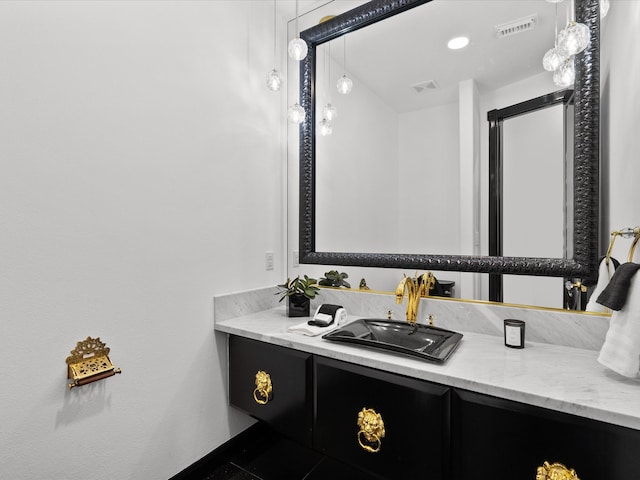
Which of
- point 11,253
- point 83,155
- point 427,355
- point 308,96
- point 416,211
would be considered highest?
point 308,96

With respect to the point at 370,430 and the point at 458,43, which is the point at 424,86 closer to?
the point at 458,43

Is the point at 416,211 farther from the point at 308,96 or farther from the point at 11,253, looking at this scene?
the point at 11,253

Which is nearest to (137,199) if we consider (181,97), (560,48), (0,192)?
(0,192)

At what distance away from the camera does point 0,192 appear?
37.4 inches

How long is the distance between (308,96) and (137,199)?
108 centimetres

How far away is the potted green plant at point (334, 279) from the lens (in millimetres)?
1770

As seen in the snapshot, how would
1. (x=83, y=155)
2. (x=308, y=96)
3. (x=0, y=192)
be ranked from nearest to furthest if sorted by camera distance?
Result: (x=0, y=192) < (x=83, y=155) < (x=308, y=96)

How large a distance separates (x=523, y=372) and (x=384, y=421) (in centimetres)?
44

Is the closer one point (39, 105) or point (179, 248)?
point (39, 105)

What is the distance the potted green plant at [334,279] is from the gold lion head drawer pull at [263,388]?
59cm

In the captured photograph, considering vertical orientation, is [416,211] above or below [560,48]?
below

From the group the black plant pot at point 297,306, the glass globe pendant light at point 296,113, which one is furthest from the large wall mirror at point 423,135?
the black plant pot at point 297,306

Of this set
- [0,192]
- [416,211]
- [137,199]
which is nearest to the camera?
A: [0,192]

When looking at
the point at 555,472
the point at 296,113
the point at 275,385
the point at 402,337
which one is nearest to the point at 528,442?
the point at 555,472
